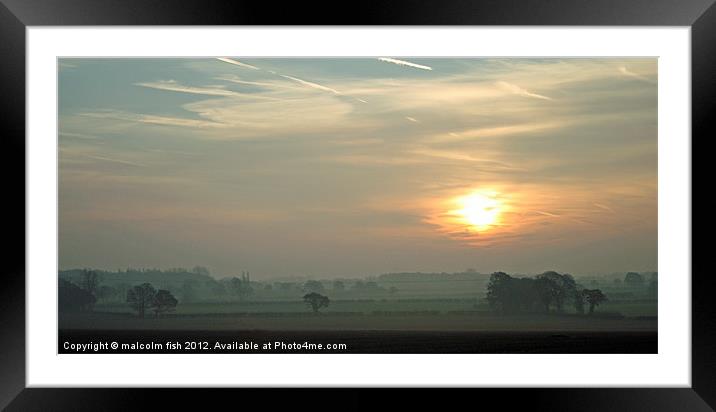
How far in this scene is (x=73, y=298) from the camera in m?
2.34

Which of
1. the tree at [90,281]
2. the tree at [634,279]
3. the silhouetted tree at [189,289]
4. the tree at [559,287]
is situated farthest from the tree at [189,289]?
Result: the tree at [634,279]

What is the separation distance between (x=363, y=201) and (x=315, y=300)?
0.34m

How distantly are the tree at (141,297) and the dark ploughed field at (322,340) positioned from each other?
0.07 meters

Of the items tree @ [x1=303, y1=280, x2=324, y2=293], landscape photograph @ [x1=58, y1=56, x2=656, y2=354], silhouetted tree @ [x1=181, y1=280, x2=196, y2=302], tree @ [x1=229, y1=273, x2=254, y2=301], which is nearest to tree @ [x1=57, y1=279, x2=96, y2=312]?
landscape photograph @ [x1=58, y1=56, x2=656, y2=354]

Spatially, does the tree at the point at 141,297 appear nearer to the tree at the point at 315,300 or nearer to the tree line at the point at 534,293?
the tree at the point at 315,300

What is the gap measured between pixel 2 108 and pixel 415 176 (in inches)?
45.9

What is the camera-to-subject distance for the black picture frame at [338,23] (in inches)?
68.3

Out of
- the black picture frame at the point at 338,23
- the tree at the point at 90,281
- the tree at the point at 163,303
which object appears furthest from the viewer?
the tree at the point at 163,303

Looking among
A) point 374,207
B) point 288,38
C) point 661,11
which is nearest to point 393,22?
point 288,38

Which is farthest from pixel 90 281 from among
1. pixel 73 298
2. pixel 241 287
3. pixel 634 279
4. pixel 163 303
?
pixel 634 279

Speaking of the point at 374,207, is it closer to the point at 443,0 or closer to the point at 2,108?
the point at 443,0

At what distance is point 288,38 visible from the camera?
187 cm

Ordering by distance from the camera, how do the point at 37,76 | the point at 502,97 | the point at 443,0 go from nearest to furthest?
1. the point at 443,0
2. the point at 37,76
3. the point at 502,97

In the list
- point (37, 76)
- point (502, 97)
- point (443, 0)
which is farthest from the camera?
point (502, 97)
